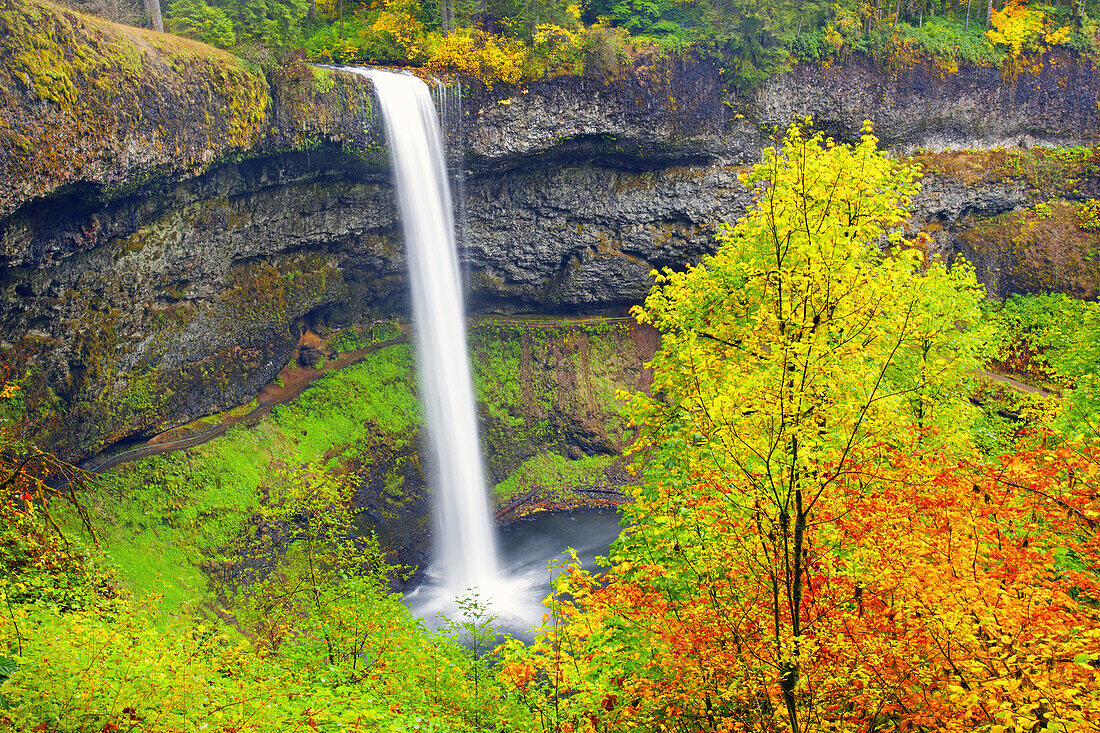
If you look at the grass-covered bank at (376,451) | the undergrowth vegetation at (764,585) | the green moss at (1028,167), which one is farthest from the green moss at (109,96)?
the green moss at (1028,167)

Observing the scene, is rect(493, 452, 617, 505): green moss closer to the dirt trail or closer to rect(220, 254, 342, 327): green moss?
the dirt trail

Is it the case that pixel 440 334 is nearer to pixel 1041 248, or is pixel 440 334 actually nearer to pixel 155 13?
pixel 155 13

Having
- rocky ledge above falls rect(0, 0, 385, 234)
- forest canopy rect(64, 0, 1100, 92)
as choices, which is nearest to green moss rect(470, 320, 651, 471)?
forest canopy rect(64, 0, 1100, 92)

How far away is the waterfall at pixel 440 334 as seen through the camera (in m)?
22.7

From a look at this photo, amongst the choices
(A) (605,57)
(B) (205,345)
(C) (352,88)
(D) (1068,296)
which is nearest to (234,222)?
(B) (205,345)

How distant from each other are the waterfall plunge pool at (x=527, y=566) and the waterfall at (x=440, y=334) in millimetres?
568

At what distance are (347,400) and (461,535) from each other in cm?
676

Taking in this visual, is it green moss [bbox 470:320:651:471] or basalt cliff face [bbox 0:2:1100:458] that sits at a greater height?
basalt cliff face [bbox 0:2:1100:458]

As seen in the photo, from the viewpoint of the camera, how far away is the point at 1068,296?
29000mm

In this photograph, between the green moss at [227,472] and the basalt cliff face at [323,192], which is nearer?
the basalt cliff face at [323,192]

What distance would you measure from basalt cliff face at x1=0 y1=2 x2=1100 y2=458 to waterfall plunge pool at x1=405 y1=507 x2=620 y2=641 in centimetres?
930

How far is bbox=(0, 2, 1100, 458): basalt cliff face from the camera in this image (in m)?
16.4

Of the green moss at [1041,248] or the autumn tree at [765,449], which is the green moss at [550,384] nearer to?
the green moss at [1041,248]

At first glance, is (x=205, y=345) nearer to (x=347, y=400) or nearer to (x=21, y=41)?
(x=347, y=400)
